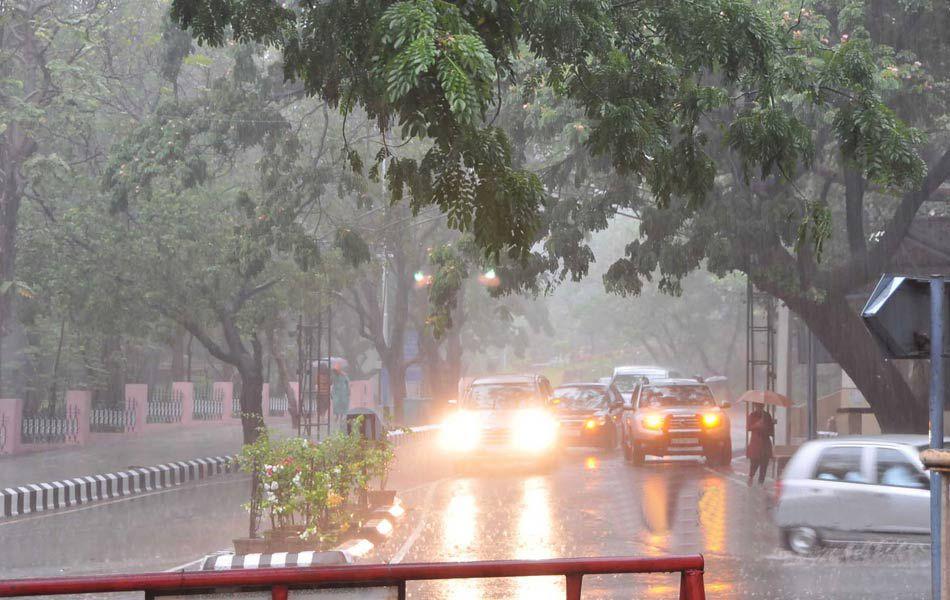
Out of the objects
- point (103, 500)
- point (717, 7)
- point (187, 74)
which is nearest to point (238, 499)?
point (103, 500)

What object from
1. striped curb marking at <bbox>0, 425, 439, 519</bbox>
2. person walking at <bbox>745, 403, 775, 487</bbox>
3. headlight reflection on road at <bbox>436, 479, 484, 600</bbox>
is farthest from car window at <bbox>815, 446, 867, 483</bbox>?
person walking at <bbox>745, 403, 775, 487</bbox>

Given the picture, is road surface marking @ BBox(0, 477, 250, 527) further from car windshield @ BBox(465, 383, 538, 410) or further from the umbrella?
the umbrella

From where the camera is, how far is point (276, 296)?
34.1 m

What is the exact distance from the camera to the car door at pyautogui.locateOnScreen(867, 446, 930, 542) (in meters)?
13.7

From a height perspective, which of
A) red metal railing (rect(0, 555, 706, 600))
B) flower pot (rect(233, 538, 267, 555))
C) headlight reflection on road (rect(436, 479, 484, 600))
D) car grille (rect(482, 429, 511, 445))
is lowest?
headlight reflection on road (rect(436, 479, 484, 600))

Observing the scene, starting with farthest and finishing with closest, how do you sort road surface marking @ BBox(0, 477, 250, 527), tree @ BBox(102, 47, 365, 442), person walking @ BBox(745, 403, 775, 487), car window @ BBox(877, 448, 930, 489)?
1. tree @ BBox(102, 47, 365, 442)
2. person walking @ BBox(745, 403, 775, 487)
3. road surface marking @ BBox(0, 477, 250, 527)
4. car window @ BBox(877, 448, 930, 489)

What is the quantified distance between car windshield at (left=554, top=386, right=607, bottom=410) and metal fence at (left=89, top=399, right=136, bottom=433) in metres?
13.7

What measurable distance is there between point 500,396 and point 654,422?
3377 millimetres

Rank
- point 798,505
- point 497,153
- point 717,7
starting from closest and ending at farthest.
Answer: point 497,153
point 717,7
point 798,505

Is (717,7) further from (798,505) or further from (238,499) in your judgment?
(238,499)

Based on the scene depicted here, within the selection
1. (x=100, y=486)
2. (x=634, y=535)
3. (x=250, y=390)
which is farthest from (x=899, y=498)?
(x=250, y=390)

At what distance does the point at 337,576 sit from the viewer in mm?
5293

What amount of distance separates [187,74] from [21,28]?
46.0ft

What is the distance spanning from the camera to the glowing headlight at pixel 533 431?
27688 mm
